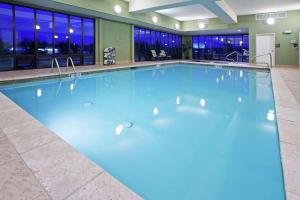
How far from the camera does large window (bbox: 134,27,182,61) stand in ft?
41.1

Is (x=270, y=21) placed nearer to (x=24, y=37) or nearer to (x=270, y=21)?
(x=270, y=21)

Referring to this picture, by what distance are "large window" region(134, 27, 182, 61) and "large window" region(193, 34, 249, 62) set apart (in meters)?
1.43

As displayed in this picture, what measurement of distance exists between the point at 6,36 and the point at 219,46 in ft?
42.4

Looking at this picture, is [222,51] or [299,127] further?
[222,51]

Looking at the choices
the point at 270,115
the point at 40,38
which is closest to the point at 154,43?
the point at 40,38

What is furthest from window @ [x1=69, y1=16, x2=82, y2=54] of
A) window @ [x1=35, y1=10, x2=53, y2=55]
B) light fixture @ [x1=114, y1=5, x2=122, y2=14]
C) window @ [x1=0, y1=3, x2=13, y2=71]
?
window @ [x1=0, y1=3, x2=13, y2=71]

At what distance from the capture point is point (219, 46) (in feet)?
50.9

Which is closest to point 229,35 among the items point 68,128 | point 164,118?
point 164,118

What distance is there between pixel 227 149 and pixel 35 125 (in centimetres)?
211

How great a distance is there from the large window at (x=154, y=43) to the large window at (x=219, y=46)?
1429 mm

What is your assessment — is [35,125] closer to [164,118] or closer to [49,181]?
[49,181]

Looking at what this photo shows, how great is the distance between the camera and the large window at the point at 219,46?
14.6m

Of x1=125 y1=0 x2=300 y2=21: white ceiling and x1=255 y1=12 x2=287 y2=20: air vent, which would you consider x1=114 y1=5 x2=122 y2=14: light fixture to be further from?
x1=255 y1=12 x2=287 y2=20: air vent

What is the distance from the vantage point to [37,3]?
7074mm
